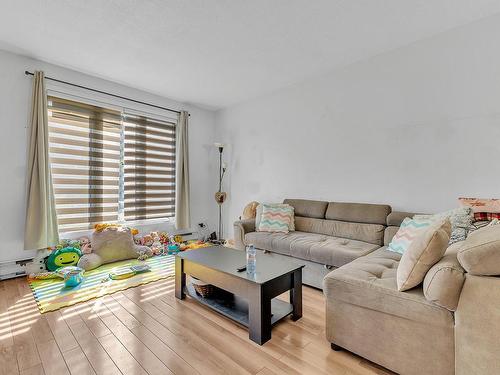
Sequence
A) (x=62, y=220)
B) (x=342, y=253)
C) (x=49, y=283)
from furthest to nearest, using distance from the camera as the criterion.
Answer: (x=62, y=220) < (x=49, y=283) < (x=342, y=253)

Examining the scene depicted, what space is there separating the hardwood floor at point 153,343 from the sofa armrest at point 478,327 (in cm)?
50

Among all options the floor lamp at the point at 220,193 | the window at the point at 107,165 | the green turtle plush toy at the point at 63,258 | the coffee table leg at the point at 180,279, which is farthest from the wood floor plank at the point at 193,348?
the floor lamp at the point at 220,193

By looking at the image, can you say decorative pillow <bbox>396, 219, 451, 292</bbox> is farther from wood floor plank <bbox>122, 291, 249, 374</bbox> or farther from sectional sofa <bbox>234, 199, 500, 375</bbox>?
wood floor plank <bbox>122, 291, 249, 374</bbox>

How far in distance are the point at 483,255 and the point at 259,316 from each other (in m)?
1.26

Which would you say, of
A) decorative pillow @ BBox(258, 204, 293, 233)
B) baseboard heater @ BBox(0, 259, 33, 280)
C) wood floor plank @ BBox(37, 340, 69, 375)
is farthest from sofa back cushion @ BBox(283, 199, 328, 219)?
baseboard heater @ BBox(0, 259, 33, 280)

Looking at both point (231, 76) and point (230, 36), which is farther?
point (231, 76)

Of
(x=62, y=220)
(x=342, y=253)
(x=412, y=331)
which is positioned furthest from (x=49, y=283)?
(x=412, y=331)

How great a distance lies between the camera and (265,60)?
3012mm

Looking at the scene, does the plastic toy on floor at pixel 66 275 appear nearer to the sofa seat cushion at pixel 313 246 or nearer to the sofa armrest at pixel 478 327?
the sofa seat cushion at pixel 313 246

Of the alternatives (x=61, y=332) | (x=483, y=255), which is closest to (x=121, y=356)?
(x=61, y=332)

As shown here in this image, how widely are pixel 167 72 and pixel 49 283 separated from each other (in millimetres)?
2879

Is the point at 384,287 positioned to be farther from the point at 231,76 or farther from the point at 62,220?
the point at 62,220

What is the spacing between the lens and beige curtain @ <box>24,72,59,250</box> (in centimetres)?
290

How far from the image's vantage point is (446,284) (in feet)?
3.88
